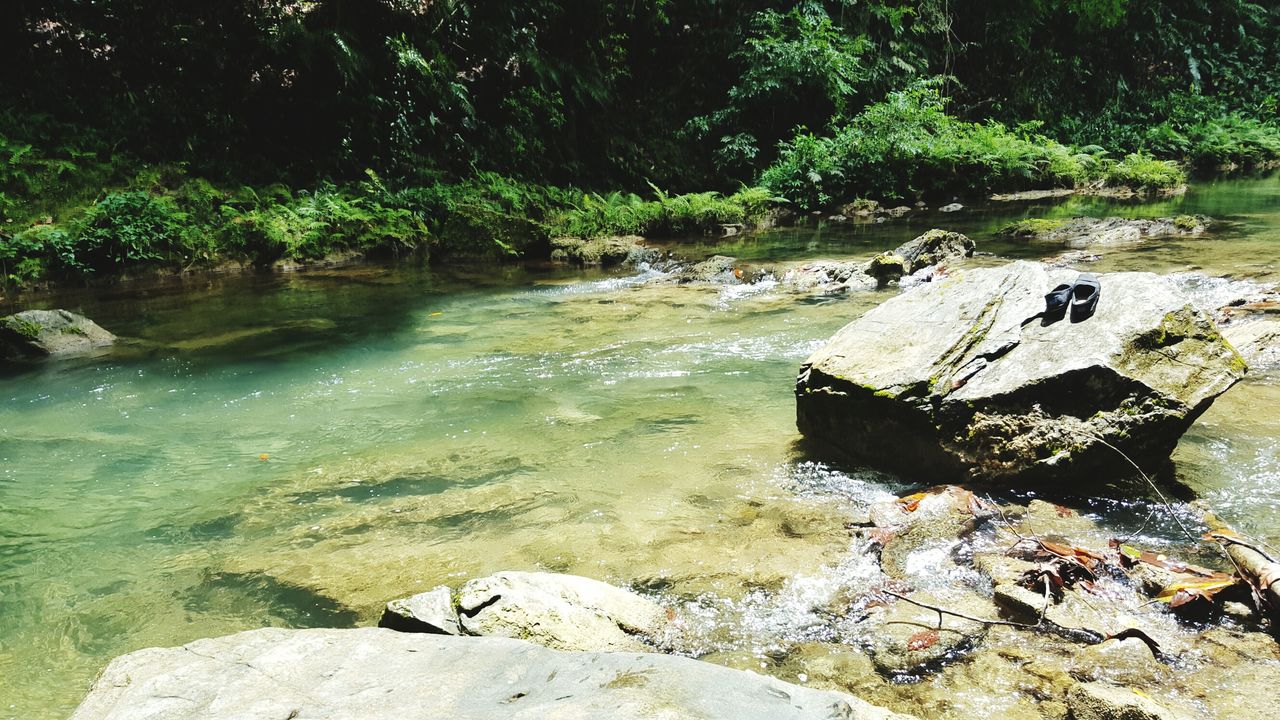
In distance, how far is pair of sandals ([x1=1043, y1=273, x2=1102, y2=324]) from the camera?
3564 millimetres

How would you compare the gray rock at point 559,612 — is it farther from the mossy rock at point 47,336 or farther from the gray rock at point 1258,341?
the mossy rock at point 47,336

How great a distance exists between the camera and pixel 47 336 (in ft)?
23.6

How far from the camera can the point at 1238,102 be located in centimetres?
2486

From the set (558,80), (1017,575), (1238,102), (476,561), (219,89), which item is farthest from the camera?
(1238,102)

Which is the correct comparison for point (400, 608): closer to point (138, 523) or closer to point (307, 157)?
point (138, 523)

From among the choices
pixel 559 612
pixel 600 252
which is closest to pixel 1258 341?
pixel 559 612

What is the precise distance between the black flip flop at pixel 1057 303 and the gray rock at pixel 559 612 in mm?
2491

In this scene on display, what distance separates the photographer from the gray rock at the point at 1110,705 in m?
1.91

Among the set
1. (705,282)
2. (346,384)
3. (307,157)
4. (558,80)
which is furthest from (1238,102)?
(346,384)

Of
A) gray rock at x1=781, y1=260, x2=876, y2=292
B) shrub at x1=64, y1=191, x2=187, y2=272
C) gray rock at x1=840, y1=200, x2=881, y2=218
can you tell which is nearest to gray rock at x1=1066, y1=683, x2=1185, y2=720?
gray rock at x1=781, y1=260, x2=876, y2=292

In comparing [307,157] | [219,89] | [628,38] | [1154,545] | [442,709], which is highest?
[628,38]

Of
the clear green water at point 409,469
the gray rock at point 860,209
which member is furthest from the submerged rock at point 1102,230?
the gray rock at point 860,209

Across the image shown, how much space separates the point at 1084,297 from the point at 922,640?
2160 mm

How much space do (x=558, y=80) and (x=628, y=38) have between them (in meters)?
3.27
